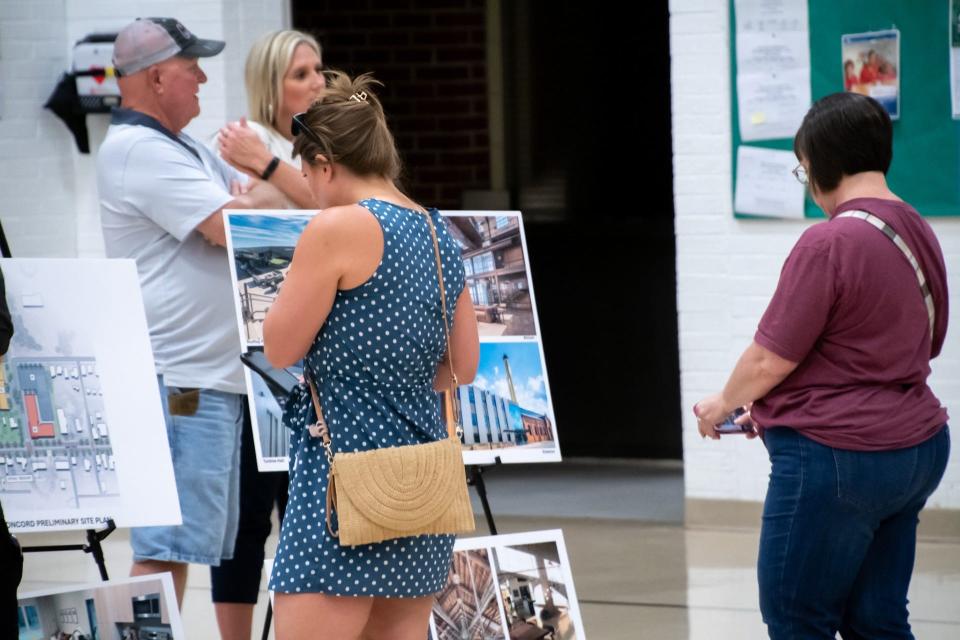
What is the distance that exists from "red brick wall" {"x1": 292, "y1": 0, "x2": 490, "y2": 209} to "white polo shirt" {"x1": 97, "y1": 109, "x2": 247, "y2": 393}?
3.56m

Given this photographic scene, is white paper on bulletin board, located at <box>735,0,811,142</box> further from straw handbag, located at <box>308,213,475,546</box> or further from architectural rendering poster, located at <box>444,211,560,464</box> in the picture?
straw handbag, located at <box>308,213,475,546</box>

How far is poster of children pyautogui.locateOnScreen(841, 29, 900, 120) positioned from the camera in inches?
197

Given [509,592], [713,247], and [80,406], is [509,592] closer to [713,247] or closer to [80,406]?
[80,406]

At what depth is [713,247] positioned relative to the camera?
5.28 meters

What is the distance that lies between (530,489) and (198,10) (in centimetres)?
258

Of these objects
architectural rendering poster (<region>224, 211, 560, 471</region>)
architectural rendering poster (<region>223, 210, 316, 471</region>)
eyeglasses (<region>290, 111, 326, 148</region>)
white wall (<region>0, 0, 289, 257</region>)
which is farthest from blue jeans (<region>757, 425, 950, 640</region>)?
white wall (<region>0, 0, 289, 257</region>)

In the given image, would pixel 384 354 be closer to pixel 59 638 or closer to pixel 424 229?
pixel 424 229

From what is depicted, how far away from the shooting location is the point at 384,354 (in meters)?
2.33

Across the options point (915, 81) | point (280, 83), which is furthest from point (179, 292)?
point (915, 81)

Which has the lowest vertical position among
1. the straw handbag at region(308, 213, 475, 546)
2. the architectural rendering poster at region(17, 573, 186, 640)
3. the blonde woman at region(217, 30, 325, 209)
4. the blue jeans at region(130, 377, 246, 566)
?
the architectural rendering poster at region(17, 573, 186, 640)

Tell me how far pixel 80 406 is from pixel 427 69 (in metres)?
4.14

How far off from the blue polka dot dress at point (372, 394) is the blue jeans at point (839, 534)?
73 cm

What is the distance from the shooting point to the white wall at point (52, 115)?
5668 millimetres

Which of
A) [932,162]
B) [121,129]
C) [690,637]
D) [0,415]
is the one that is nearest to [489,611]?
[690,637]
